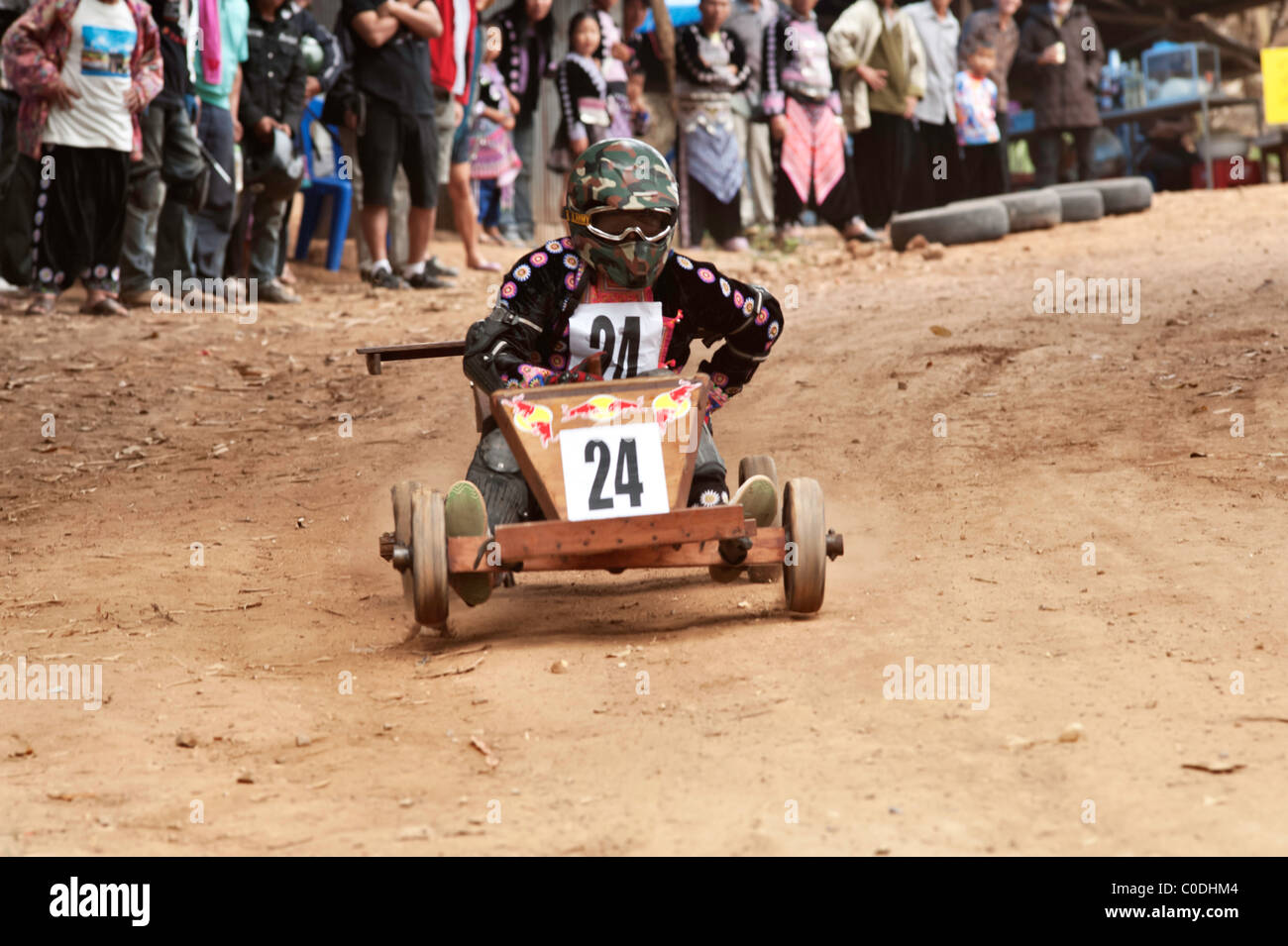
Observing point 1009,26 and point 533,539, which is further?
point 1009,26

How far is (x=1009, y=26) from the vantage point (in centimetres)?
1442

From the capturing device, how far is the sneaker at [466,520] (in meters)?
4.67

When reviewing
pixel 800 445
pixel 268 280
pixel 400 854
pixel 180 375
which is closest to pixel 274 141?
pixel 268 280

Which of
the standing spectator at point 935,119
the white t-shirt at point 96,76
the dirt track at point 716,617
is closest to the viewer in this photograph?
the dirt track at point 716,617

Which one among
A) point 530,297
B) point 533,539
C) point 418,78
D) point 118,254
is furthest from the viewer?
point 418,78

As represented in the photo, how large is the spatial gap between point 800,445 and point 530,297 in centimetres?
216

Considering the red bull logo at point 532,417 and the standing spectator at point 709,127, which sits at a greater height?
the standing spectator at point 709,127

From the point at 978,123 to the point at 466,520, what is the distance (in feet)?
34.4

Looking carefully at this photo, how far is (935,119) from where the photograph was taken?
13820 millimetres

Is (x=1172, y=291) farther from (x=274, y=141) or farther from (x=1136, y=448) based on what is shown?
(x=274, y=141)

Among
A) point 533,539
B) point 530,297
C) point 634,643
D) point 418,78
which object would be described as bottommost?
point 634,643

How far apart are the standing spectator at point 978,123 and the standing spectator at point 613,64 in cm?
309

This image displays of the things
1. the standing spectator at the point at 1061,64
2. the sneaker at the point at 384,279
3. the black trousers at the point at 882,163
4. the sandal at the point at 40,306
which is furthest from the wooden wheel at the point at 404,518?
the standing spectator at the point at 1061,64

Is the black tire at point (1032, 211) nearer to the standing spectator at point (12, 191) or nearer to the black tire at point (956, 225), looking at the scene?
the black tire at point (956, 225)
